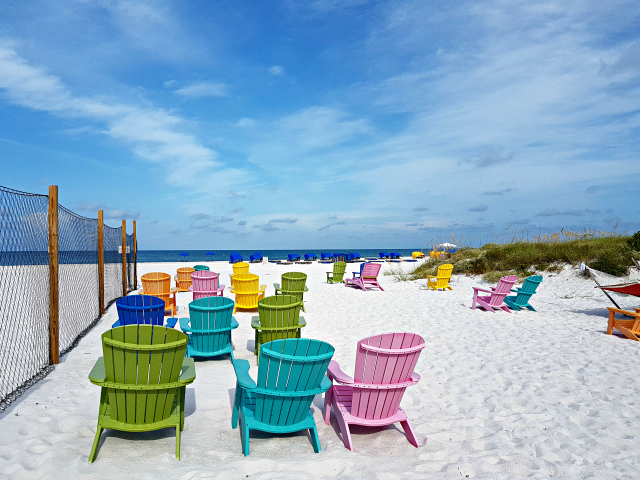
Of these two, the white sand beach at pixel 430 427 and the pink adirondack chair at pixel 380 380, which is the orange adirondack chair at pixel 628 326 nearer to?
the white sand beach at pixel 430 427

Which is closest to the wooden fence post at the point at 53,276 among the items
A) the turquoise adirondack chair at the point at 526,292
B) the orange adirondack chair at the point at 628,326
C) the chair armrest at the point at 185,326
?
the chair armrest at the point at 185,326

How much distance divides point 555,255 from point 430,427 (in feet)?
44.4

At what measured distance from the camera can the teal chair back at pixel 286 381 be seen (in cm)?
278

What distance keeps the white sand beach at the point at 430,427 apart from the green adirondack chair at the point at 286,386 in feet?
0.64

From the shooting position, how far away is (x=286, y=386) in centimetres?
282

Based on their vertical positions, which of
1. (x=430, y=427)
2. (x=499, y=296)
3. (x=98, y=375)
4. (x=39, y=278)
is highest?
(x=39, y=278)

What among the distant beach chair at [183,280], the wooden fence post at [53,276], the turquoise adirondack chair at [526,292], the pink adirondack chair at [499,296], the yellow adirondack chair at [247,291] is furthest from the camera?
the distant beach chair at [183,280]

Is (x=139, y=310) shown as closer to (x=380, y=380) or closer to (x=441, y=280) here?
(x=380, y=380)

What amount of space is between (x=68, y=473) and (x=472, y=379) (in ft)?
13.2

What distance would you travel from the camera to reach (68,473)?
2498mm

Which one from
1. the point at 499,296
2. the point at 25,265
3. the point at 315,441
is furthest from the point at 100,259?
the point at 499,296

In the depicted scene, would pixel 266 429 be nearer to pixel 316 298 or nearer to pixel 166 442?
pixel 166 442

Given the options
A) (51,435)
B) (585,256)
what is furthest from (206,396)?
(585,256)

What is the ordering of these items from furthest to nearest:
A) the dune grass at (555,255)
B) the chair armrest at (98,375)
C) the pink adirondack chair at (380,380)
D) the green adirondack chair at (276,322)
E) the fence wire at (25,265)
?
the dune grass at (555,255) → the green adirondack chair at (276,322) → the fence wire at (25,265) → the pink adirondack chair at (380,380) → the chair armrest at (98,375)
